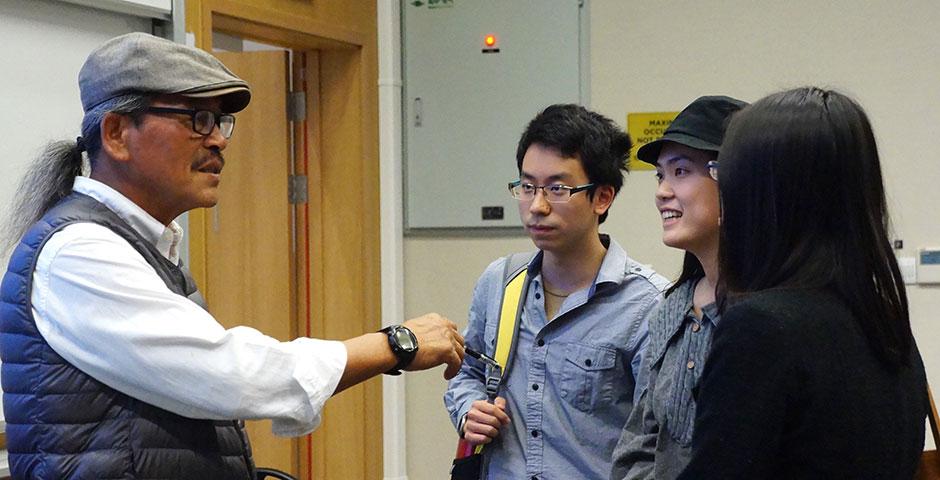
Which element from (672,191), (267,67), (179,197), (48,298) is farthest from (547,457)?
(267,67)

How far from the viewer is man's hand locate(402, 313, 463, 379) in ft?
5.55

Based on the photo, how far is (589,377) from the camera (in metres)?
2.05

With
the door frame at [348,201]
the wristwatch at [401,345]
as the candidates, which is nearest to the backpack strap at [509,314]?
the wristwatch at [401,345]

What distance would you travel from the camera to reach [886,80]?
12.0ft

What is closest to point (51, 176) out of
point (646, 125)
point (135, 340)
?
point (135, 340)

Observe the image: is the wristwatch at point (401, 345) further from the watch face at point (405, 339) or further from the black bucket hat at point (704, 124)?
the black bucket hat at point (704, 124)

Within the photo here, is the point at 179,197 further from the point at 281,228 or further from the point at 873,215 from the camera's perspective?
the point at 281,228

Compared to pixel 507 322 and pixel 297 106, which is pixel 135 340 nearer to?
pixel 507 322

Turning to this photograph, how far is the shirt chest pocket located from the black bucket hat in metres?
0.48

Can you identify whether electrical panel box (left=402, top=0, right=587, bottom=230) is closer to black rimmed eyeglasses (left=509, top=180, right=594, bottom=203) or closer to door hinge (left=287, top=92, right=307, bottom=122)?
door hinge (left=287, top=92, right=307, bottom=122)

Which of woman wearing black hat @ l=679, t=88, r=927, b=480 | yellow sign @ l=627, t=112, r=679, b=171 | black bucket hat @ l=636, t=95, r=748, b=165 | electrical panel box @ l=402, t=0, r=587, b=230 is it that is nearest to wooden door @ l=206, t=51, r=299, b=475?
electrical panel box @ l=402, t=0, r=587, b=230

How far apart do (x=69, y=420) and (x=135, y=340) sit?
0.15m

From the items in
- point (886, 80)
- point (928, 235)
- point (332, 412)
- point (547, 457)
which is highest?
point (886, 80)

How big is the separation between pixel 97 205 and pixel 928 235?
119 inches
